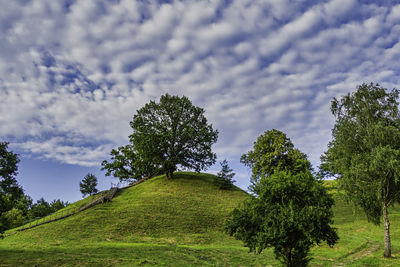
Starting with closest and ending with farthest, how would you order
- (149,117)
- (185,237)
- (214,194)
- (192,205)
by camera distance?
1. (185,237)
2. (192,205)
3. (214,194)
4. (149,117)

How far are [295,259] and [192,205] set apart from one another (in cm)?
3165

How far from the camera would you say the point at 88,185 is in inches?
3442

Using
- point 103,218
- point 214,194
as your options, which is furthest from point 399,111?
point 103,218

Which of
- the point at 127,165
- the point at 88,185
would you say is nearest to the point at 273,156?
the point at 127,165

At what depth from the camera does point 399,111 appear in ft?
85.3

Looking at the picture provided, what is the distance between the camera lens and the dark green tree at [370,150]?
22984 mm

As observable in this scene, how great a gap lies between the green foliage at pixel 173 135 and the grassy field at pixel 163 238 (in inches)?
305

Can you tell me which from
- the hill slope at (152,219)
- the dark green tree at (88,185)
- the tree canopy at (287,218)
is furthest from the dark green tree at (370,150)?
the dark green tree at (88,185)

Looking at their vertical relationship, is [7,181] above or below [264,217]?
above

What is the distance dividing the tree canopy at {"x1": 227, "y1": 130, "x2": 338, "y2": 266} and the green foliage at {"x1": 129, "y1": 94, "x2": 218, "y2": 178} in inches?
1657

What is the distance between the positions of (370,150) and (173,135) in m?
42.8

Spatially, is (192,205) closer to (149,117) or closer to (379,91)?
(149,117)

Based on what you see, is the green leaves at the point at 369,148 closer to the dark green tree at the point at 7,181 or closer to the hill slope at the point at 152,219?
the hill slope at the point at 152,219

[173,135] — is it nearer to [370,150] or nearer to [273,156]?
[273,156]
